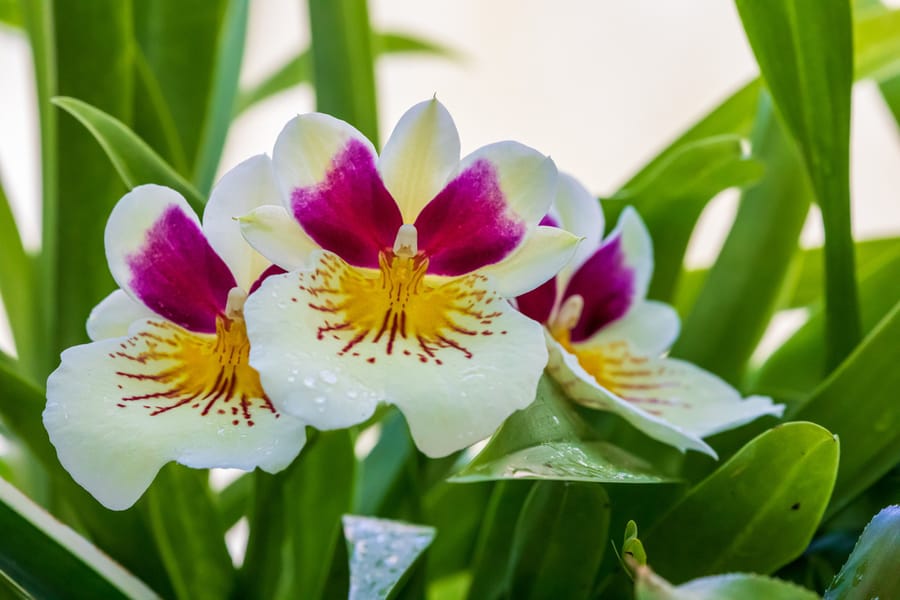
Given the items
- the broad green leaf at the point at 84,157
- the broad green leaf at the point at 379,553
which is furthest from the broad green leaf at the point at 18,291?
the broad green leaf at the point at 379,553

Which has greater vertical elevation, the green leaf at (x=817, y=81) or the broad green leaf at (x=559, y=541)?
the green leaf at (x=817, y=81)

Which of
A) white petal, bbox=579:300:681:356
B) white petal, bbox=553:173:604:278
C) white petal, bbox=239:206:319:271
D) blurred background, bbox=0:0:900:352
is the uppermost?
white petal, bbox=239:206:319:271

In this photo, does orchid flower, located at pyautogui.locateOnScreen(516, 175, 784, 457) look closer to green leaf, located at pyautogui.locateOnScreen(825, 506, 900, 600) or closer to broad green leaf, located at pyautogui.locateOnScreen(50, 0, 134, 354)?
green leaf, located at pyautogui.locateOnScreen(825, 506, 900, 600)

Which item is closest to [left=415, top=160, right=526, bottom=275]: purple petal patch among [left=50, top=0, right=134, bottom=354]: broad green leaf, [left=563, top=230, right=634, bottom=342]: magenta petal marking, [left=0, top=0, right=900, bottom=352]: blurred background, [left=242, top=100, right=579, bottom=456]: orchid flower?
[left=242, top=100, right=579, bottom=456]: orchid flower

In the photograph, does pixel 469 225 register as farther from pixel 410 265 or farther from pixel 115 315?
pixel 115 315

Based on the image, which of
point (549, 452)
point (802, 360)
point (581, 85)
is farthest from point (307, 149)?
point (581, 85)

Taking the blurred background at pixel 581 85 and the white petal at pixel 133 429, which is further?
the blurred background at pixel 581 85

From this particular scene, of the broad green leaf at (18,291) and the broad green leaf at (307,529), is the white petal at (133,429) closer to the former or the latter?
the broad green leaf at (307,529)
